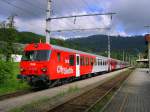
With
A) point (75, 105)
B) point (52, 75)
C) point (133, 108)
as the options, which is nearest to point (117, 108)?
point (133, 108)

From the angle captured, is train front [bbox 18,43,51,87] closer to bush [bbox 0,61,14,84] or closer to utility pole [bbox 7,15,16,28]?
bush [bbox 0,61,14,84]

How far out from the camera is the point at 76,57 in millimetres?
26938

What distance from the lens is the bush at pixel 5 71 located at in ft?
66.1

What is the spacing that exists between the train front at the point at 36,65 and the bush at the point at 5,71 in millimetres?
879

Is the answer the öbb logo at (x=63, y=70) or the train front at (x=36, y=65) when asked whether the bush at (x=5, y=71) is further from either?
the öbb logo at (x=63, y=70)

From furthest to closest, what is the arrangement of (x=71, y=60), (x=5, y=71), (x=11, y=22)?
(x=11, y=22) → (x=71, y=60) → (x=5, y=71)

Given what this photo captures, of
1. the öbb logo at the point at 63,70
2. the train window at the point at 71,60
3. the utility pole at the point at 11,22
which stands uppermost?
the utility pole at the point at 11,22

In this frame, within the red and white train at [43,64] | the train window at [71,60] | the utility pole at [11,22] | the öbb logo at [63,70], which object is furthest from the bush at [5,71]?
the utility pole at [11,22]

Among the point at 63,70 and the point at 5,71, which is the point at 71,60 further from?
the point at 5,71

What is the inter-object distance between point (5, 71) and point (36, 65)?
84.5 inches

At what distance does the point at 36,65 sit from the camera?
20047mm

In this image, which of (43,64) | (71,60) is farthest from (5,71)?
(71,60)

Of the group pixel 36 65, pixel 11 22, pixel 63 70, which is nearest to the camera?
pixel 36 65

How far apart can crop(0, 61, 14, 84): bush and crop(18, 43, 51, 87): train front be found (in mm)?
879
